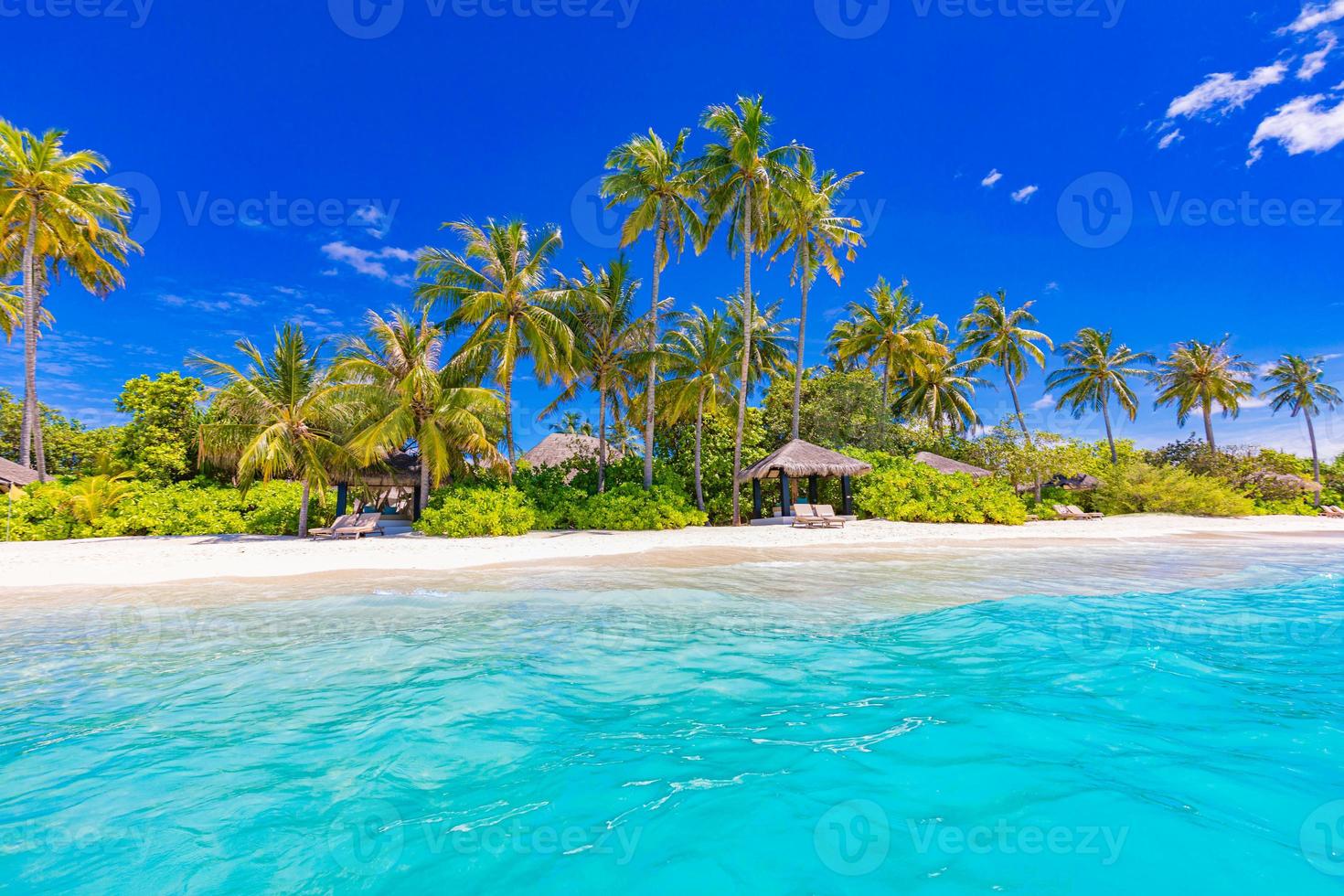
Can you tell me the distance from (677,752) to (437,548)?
12.2 m

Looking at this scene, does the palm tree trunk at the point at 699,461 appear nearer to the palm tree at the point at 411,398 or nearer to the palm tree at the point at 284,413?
the palm tree at the point at 411,398

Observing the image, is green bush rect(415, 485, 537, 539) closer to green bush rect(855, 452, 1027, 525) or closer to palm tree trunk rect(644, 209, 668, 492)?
palm tree trunk rect(644, 209, 668, 492)

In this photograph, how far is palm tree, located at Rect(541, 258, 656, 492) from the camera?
824 inches

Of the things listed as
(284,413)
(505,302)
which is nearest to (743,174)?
(505,302)

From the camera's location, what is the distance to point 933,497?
21.5m

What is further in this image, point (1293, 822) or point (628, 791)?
point (628, 791)

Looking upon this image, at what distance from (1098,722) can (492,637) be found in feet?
17.7

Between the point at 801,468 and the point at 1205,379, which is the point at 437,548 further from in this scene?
the point at 1205,379

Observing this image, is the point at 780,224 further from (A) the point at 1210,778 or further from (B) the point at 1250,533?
(A) the point at 1210,778

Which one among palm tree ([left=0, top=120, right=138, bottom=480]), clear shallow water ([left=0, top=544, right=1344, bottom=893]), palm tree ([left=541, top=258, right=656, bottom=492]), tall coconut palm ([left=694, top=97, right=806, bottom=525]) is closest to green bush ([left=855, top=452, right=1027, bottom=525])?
tall coconut palm ([left=694, top=97, right=806, bottom=525])

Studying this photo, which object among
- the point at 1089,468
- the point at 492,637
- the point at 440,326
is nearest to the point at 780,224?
Result: the point at 440,326

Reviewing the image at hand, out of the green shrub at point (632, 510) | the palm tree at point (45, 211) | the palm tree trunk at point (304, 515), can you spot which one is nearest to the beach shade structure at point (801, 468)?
the green shrub at point (632, 510)

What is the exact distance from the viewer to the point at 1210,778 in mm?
3145

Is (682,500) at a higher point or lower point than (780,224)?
lower
